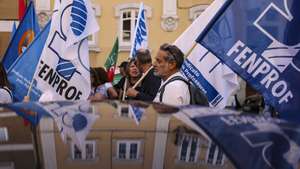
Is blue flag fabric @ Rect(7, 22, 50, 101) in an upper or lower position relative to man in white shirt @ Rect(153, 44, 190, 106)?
lower

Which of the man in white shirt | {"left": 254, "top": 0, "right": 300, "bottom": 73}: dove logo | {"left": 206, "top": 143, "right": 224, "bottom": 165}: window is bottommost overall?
the man in white shirt

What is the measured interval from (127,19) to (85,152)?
21.5 metres

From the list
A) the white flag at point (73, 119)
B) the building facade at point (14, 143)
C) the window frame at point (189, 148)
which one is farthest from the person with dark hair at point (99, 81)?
the window frame at point (189, 148)

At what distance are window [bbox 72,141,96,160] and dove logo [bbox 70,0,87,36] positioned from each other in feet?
14.9

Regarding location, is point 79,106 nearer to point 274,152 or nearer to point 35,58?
point 274,152

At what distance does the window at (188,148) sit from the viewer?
113 inches

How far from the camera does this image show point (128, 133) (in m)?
2.96

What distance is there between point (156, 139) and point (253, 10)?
2.64 metres

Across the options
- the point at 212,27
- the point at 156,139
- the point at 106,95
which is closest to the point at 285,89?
the point at 212,27

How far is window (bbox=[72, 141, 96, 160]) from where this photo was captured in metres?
2.82

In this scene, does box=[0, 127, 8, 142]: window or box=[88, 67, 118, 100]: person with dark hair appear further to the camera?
box=[88, 67, 118, 100]: person with dark hair

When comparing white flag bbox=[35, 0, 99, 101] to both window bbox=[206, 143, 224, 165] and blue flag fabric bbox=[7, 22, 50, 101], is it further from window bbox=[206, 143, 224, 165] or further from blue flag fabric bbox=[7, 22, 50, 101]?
window bbox=[206, 143, 224, 165]

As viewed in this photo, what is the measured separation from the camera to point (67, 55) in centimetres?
717

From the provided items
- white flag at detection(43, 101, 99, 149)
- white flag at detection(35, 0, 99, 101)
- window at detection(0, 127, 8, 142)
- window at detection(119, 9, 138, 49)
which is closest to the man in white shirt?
white flag at detection(35, 0, 99, 101)
